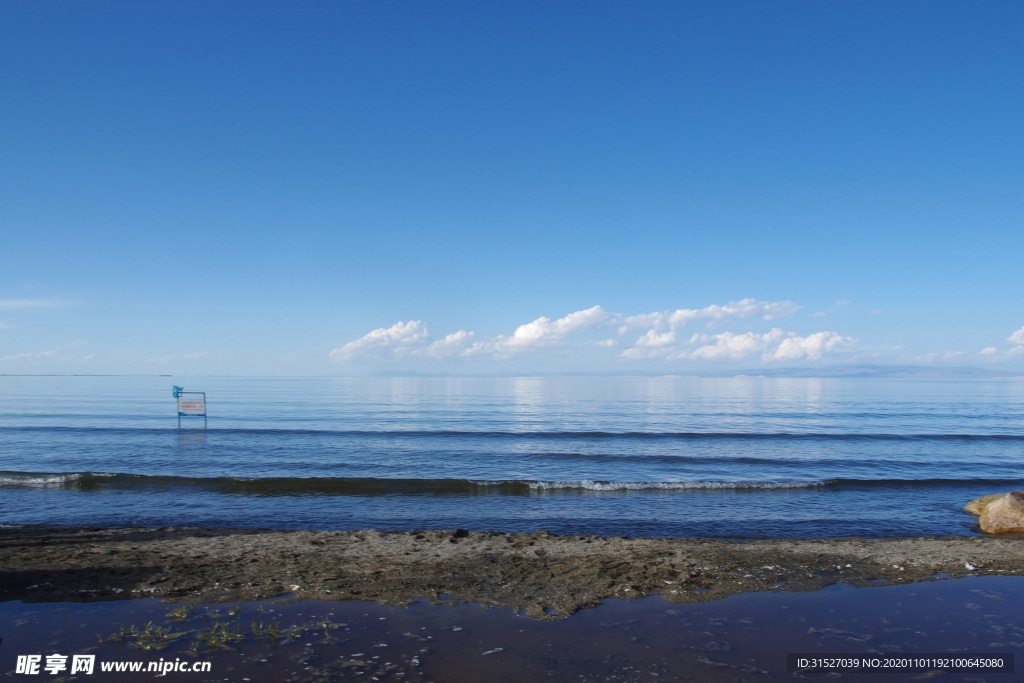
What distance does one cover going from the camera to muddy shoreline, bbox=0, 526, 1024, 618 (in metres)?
7.64

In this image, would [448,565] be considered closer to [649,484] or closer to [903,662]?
[903,662]

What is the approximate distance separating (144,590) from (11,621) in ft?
4.54

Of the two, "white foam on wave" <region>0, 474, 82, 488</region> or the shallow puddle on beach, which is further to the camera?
"white foam on wave" <region>0, 474, 82, 488</region>

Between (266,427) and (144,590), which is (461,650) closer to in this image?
(144,590)

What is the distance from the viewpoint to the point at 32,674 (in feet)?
18.1

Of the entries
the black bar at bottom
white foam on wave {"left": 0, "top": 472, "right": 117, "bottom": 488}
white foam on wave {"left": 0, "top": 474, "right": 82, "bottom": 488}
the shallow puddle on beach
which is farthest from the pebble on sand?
white foam on wave {"left": 0, "top": 474, "right": 82, "bottom": 488}

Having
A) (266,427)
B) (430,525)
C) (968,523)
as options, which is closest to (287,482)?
(430,525)

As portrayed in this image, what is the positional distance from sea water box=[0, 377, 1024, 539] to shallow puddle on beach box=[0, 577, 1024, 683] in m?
4.62

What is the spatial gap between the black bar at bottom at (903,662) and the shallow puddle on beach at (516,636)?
104 mm

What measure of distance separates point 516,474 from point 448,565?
32.1ft

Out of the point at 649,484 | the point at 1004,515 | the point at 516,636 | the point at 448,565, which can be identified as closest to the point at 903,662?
the point at 516,636

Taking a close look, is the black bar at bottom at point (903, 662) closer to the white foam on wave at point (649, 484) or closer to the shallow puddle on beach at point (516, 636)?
Answer: the shallow puddle on beach at point (516, 636)

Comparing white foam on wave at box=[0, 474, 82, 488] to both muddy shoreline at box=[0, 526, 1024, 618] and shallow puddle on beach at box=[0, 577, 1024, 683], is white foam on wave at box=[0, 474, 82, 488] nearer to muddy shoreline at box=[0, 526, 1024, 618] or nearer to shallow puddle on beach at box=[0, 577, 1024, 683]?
muddy shoreline at box=[0, 526, 1024, 618]

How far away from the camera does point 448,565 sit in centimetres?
890
